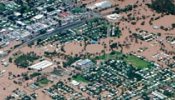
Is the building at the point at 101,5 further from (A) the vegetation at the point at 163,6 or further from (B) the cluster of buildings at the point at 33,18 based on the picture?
(A) the vegetation at the point at 163,6

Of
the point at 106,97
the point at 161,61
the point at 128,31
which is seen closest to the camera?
the point at 106,97

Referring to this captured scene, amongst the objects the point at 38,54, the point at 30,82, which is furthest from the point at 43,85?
the point at 38,54

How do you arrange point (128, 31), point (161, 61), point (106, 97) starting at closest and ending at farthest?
point (106, 97) → point (161, 61) → point (128, 31)

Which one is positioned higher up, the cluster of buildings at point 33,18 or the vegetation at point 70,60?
the cluster of buildings at point 33,18

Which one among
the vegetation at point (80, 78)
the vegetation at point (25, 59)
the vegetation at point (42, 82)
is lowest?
the vegetation at point (80, 78)

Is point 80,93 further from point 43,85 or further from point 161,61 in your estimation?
point 161,61

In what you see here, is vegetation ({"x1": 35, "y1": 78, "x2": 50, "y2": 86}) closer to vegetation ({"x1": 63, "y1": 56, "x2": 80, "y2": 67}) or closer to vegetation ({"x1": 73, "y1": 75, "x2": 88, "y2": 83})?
Result: vegetation ({"x1": 73, "y1": 75, "x2": 88, "y2": 83})

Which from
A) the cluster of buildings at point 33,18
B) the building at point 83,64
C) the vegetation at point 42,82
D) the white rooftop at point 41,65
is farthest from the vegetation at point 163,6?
the vegetation at point 42,82

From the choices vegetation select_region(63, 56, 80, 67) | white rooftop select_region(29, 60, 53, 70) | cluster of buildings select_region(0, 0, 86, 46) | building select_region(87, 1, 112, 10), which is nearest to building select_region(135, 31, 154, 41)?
cluster of buildings select_region(0, 0, 86, 46)

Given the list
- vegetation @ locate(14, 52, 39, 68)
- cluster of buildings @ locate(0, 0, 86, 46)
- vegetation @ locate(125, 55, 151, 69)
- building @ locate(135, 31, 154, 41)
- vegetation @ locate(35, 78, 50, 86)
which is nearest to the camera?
vegetation @ locate(35, 78, 50, 86)
